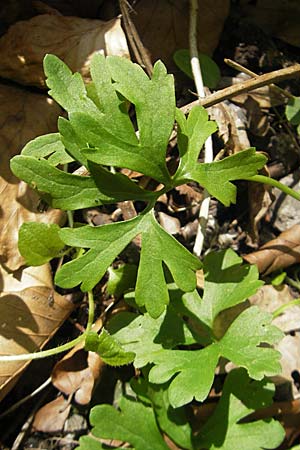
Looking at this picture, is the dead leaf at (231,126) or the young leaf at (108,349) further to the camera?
the dead leaf at (231,126)

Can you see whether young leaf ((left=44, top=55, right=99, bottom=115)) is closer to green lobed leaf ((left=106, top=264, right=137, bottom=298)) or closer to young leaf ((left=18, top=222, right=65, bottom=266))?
young leaf ((left=18, top=222, right=65, bottom=266))

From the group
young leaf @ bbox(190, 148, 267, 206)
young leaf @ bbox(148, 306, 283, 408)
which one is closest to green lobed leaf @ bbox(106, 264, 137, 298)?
young leaf @ bbox(148, 306, 283, 408)

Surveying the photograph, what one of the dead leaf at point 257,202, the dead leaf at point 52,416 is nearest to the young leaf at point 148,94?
the dead leaf at point 257,202

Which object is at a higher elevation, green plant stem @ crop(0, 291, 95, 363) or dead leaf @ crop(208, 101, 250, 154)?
dead leaf @ crop(208, 101, 250, 154)

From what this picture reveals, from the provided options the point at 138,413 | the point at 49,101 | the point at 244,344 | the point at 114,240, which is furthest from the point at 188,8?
the point at 138,413

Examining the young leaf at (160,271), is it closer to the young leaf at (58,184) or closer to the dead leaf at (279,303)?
Result: the young leaf at (58,184)

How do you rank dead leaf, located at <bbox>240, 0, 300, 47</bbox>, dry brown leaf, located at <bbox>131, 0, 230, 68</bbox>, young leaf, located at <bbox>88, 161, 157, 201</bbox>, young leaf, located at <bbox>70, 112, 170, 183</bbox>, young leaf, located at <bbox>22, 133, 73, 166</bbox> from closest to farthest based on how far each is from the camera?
young leaf, located at <bbox>70, 112, 170, 183</bbox> < young leaf, located at <bbox>88, 161, 157, 201</bbox> < young leaf, located at <bbox>22, 133, 73, 166</bbox> < dry brown leaf, located at <bbox>131, 0, 230, 68</bbox> < dead leaf, located at <bbox>240, 0, 300, 47</bbox>
